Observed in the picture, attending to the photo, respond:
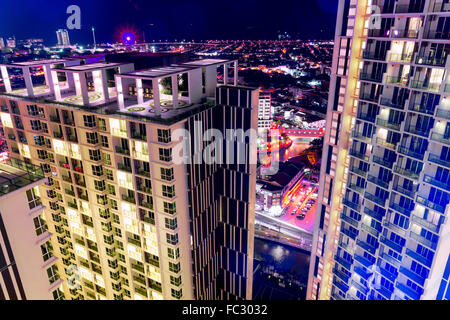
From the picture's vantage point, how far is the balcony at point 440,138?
87.0 feet

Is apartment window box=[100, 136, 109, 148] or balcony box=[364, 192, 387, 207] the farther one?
balcony box=[364, 192, 387, 207]

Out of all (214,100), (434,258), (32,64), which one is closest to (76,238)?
(32,64)

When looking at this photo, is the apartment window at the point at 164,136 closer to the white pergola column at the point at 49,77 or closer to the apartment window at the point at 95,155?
the apartment window at the point at 95,155

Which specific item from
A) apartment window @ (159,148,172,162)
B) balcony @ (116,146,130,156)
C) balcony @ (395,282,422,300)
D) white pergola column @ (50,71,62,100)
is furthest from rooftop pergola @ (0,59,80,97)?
balcony @ (395,282,422,300)

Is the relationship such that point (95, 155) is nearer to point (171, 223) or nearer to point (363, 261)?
point (171, 223)

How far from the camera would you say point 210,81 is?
35.7 meters

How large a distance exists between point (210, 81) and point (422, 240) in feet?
87.5

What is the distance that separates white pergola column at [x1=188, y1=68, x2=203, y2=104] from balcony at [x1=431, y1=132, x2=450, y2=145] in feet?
73.6

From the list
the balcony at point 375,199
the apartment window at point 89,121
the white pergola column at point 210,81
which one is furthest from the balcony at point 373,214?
the apartment window at point 89,121

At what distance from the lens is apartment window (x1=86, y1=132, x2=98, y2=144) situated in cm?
3177

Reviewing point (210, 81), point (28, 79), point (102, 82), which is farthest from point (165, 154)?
point (28, 79)

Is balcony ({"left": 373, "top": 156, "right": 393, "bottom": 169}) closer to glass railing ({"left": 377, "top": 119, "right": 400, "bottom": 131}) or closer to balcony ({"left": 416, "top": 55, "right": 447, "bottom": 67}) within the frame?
glass railing ({"left": 377, "top": 119, "right": 400, "bottom": 131})
